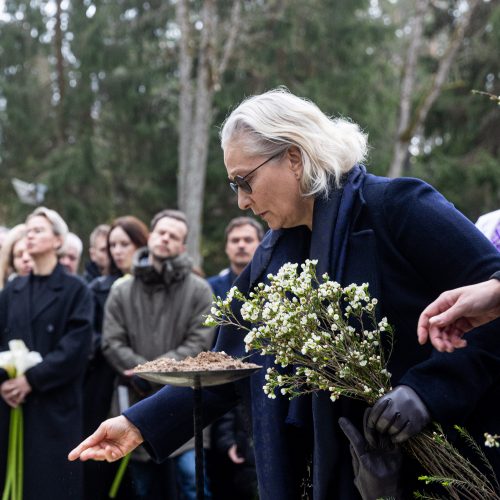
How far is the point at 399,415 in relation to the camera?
2205mm

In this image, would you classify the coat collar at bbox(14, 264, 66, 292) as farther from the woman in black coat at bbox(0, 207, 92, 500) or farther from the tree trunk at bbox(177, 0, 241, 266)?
the tree trunk at bbox(177, 0, 241, 266)

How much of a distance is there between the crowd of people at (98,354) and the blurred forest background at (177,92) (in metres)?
10.5

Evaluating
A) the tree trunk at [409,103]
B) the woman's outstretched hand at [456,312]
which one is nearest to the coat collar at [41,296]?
the woman's outstretched hand at [456,312]

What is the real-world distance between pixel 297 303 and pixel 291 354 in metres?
0.14

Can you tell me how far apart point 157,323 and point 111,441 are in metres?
2.98

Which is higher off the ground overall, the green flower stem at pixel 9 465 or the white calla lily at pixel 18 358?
the white calla lily at pixel 18 358

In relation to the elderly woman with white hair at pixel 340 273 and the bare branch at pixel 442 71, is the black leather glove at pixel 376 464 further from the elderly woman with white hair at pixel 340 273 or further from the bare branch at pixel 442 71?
the bare branch at pixel 442 71

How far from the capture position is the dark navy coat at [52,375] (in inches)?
215

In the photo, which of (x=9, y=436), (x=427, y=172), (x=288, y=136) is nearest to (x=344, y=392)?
(x=288, y=136)

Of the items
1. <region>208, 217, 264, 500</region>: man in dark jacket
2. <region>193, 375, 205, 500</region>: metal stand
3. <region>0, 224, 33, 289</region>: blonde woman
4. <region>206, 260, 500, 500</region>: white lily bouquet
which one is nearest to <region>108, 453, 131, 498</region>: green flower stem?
<region>208, 217, 264, 500</region>: man in dark jacket

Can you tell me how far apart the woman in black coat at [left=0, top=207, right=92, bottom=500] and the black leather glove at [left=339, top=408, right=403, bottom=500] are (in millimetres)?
3491

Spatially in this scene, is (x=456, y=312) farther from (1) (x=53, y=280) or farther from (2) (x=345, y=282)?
(1) (x=53, y=280)

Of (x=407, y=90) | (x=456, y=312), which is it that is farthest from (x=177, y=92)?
(x=456, y=312)

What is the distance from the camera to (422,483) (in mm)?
2420
